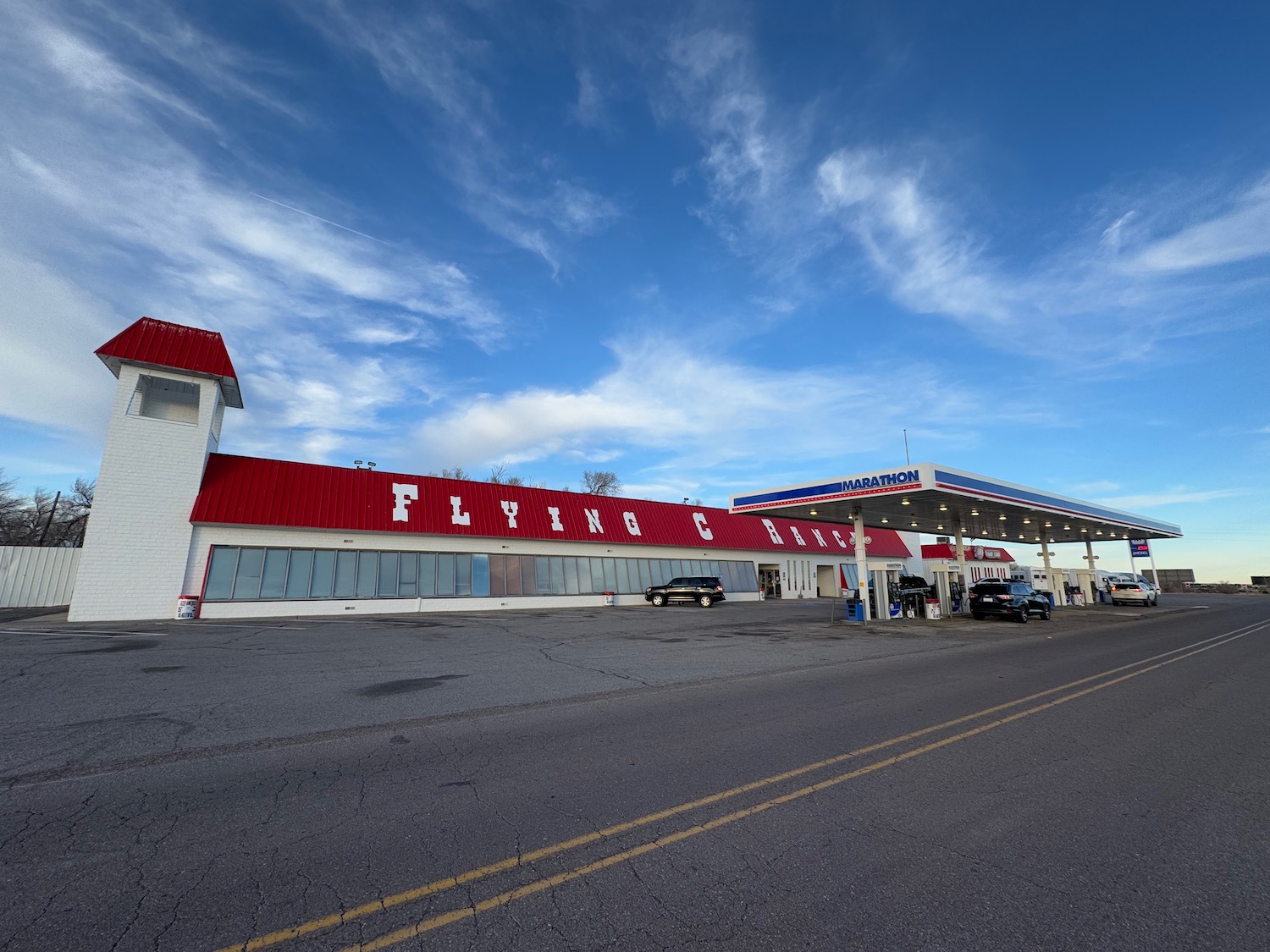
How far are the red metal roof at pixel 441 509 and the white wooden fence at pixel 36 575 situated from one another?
9513 mm

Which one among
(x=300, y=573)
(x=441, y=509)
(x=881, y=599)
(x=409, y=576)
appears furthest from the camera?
(x=441, y=509)

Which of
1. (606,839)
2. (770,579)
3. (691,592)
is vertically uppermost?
(770,579)

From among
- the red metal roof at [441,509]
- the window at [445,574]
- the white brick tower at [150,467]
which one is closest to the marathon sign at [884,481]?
the red metal roof at [441,509]

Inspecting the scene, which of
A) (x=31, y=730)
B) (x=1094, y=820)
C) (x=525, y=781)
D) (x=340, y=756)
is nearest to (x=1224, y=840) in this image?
(x=1094, y=820)

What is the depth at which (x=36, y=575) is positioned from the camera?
1059 inches

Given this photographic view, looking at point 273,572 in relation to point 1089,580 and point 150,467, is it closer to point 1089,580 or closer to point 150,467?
point 150,467

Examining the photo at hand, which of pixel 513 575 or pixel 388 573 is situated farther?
pixel 513 575

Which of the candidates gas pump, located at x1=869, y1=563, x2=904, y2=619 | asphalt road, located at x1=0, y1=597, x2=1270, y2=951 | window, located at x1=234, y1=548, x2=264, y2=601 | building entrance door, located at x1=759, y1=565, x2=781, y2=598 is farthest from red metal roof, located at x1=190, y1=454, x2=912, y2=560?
asphalt road, located at x1=0, y1=597, x2=1270, y2=951

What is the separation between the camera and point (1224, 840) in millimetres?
4227

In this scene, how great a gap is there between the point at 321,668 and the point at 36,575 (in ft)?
90.2

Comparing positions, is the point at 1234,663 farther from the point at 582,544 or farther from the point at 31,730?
the point at 582,544

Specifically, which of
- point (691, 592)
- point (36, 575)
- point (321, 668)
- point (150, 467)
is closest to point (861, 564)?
point (691, 592)

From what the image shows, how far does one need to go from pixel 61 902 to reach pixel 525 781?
306cm

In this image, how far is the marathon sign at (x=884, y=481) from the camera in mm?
21641
